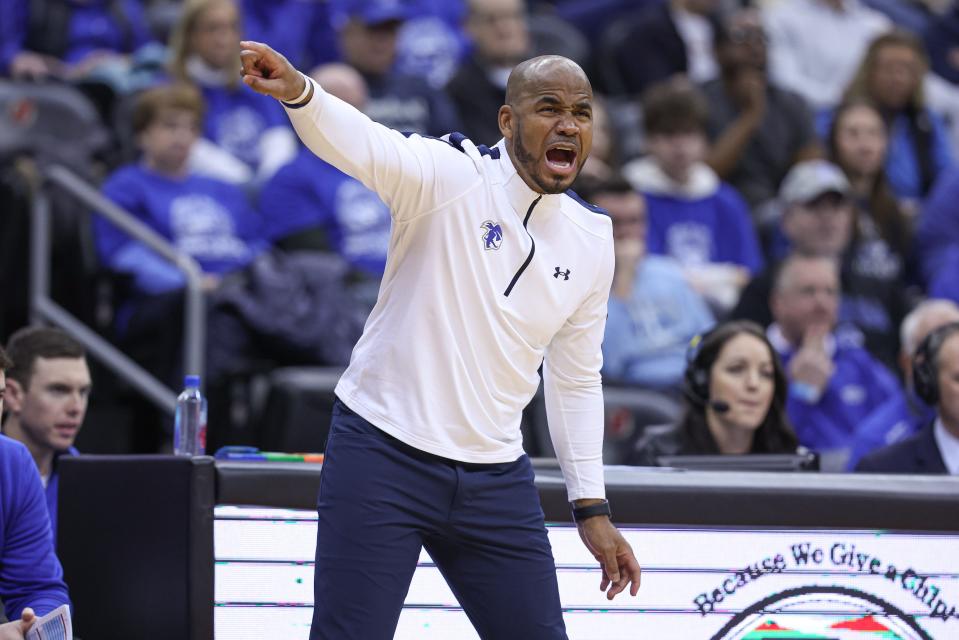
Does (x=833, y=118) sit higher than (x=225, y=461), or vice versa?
(x=833, y=118)

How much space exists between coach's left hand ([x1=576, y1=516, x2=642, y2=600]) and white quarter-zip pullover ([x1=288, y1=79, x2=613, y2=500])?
31 cm

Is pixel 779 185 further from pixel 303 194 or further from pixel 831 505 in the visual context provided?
pixel 831 505

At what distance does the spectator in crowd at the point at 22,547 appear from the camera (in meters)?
3.89

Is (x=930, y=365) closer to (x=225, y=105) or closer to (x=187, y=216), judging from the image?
(x=187, y=216)

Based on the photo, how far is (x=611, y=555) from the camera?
365cm

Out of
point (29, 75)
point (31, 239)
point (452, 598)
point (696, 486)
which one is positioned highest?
point (29, 75)

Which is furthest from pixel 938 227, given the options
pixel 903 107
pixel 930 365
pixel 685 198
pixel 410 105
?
pixel 930 365

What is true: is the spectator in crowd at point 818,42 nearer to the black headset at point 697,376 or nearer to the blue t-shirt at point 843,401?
the blue t-shirt at point 843,401

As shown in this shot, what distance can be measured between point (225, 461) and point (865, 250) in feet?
17.3

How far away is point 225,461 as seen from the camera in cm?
412

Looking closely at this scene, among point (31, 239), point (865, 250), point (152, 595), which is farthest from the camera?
point (865, 250)

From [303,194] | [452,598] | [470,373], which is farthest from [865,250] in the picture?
[470,373]

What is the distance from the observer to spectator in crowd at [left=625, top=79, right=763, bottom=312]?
27.9 feet

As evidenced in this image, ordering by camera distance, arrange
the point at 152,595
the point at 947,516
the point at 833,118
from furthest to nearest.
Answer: the point at 833,118
the point at 947,516
the point at 152,595
